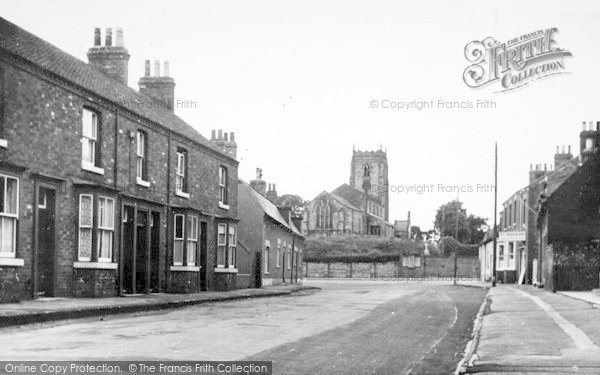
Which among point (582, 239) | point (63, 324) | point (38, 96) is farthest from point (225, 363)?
point (582, 239)

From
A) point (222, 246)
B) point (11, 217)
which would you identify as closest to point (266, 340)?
point (11, 217)

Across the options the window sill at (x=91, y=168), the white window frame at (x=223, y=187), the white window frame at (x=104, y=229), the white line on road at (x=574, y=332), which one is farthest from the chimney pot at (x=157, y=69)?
the white line on road at (x=574, y=332)

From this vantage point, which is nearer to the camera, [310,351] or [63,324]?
[310,351]

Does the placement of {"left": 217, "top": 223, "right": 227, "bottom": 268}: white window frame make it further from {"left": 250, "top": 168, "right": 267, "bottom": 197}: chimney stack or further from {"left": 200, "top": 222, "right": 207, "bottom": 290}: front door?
{"left": 250, "top": 168, "right": 267, "bottom": 197}: chimney stack

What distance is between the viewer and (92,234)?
21766 mm

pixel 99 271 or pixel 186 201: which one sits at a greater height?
pixel 186 201

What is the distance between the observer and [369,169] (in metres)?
140

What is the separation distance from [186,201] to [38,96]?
1043cm

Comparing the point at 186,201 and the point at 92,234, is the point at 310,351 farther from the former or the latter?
the point at 186,201

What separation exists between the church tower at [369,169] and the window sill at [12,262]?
12004cm

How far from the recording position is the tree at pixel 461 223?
12400 centimetres

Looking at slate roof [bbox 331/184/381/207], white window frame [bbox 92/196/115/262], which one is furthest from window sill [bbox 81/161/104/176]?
slate roof [bbox 331/184/381/207]

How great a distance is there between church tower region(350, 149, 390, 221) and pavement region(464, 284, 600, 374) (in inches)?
4679

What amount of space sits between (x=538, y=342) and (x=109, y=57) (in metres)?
20.8
